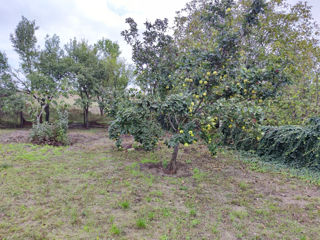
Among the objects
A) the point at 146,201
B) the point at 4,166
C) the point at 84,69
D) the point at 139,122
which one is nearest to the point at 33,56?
the point at 84,69

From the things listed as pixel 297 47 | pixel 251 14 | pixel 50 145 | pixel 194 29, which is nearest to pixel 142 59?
pixel 251 14

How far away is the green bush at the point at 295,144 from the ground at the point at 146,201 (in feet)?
3.44

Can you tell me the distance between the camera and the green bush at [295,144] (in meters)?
5.19

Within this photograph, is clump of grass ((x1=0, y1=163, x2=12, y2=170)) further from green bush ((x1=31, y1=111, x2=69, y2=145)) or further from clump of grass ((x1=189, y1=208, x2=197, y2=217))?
clump of grass ((x1=189, y1=208, x2=197, y2=217))

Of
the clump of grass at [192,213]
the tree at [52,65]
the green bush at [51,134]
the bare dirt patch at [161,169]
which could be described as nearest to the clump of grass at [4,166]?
the green bush at [51,134]

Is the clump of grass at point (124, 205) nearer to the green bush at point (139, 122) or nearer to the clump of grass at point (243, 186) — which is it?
the green bush at point (139, 122)

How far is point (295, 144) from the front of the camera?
5.56m

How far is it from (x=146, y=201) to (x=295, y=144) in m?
4.70

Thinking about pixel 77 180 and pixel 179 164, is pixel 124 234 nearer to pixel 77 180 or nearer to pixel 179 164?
pixel 77 180

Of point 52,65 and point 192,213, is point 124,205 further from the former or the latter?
point 52,65

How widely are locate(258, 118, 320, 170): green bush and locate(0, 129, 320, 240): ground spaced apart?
1049mm

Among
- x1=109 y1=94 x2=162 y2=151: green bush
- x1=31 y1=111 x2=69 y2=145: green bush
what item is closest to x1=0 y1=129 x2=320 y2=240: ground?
x1=109 y1=94 x2=162 y2=151: green bush

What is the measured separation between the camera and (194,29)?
979cm

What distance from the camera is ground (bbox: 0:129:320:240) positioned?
8.39ft
